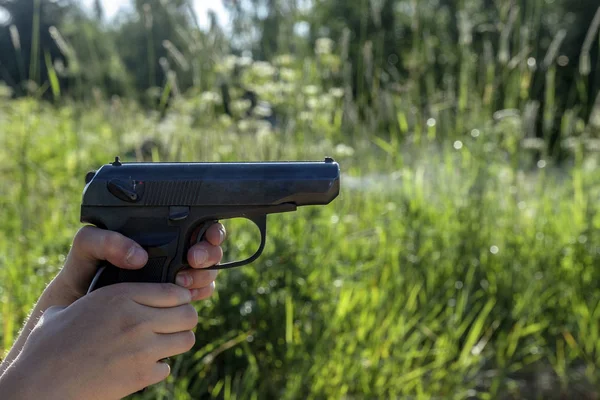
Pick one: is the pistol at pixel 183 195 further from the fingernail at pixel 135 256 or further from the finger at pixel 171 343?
the finger at pixel 171 343

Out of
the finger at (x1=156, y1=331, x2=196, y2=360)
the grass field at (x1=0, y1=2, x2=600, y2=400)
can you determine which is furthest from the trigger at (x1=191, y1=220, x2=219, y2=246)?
the grass field at (x1=0, y1=2, x2=600, y2=400)

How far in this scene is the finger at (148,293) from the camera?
1285 millimetres

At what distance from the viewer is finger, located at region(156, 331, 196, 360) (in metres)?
1.29

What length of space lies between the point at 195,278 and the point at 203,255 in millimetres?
90

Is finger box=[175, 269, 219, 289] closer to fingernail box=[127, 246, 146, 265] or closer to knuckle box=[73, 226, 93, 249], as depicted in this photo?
fingernail box=[127, 246, 146, 265]

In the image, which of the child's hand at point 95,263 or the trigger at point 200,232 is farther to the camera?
the trigger at point 200,232

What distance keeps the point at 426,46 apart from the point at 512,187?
974mm

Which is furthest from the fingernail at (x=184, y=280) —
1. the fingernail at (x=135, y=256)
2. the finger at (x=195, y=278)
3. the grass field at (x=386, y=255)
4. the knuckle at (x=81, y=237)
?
the grass field at (x=386, y=255)

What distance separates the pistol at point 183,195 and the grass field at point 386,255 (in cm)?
98

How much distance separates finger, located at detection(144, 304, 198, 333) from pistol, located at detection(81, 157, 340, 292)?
0.13 meters

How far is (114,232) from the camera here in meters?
1.40

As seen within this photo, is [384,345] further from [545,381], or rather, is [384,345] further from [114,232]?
[114,232]

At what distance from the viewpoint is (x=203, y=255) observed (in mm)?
1478

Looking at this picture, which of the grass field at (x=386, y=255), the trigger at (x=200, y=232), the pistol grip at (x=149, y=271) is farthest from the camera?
the grass field at (x=386, y=255)
